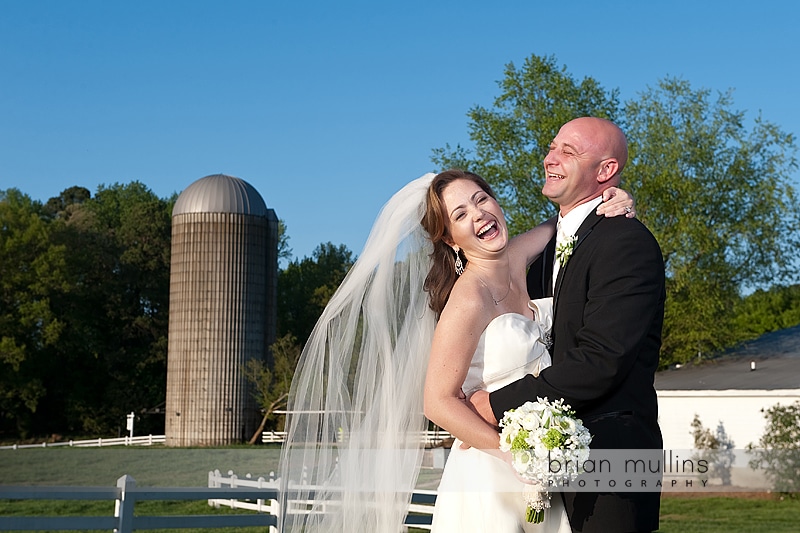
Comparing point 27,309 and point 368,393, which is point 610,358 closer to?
point 368,393

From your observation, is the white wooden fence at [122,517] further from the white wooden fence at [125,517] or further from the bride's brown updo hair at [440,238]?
the bride's brown updo hair at [440,238]

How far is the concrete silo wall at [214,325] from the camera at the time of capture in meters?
46.8

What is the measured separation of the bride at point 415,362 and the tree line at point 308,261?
29073 millimetres

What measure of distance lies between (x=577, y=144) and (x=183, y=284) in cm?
4549

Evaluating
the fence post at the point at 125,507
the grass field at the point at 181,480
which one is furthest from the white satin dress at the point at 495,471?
the grass field at the point at 181,480

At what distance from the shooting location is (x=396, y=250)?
513 cm

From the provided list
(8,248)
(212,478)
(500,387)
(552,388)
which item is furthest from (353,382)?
(8,248)

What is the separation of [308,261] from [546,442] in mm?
66301

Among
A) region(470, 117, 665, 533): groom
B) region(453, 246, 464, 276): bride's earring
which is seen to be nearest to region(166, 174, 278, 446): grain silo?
region(453, 246, 464, 276): bride's earring

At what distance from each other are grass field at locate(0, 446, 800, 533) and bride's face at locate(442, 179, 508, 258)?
13310 mm

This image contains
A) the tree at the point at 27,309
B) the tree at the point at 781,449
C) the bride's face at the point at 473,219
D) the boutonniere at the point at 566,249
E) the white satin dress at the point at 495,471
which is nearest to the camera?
the white satin dress at the point at 495,471

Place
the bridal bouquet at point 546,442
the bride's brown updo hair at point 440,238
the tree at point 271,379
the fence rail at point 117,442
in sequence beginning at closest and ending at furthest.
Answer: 1. the bridal bouquet at point 546,442
2. the bride's brown updo hair at point 440,238
3. the tree at point 271,379
4. the fence rail at point 117,442

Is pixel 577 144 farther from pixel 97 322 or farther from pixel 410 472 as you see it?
pixel 97 322

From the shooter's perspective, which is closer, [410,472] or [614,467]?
[614,467]
